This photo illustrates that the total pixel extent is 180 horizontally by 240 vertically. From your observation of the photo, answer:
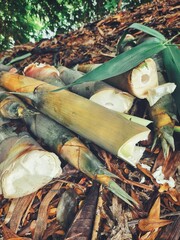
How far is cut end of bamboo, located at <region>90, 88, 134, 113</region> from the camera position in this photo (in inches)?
40.5

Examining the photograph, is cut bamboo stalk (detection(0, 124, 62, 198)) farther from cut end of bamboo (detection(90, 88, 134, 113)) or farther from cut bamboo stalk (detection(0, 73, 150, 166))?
cut end of bamboo (detection(90, 88, 134, 113))

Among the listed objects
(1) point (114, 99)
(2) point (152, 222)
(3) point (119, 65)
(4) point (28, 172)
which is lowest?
(2) point (152, 222)

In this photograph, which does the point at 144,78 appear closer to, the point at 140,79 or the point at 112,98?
the point at 140,79

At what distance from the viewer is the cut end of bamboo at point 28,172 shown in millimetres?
870

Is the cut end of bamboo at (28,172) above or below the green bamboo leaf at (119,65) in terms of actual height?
below

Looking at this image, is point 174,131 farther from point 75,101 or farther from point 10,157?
point 10,157

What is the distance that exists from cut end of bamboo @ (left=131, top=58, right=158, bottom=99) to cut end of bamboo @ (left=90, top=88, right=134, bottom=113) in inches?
1.3

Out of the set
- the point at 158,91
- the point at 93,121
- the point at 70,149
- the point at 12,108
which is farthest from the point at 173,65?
the point at 12,108

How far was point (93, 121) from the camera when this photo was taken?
914 millimetres

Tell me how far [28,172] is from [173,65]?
575 mm

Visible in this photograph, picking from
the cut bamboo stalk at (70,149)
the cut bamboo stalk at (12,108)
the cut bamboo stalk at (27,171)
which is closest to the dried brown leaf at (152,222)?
the cut bamboo stalk at (70,149)

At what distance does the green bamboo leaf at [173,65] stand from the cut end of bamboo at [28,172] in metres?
0.43

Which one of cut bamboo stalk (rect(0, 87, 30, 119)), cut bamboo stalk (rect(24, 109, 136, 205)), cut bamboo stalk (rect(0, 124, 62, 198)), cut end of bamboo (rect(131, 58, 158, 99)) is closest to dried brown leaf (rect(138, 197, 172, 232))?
cut bamboo stalk (rect(24, 109, 136, 205))

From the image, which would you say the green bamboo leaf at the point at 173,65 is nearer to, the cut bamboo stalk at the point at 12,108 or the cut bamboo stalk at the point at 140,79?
the cut bamboo stalk at the point at 140,79
